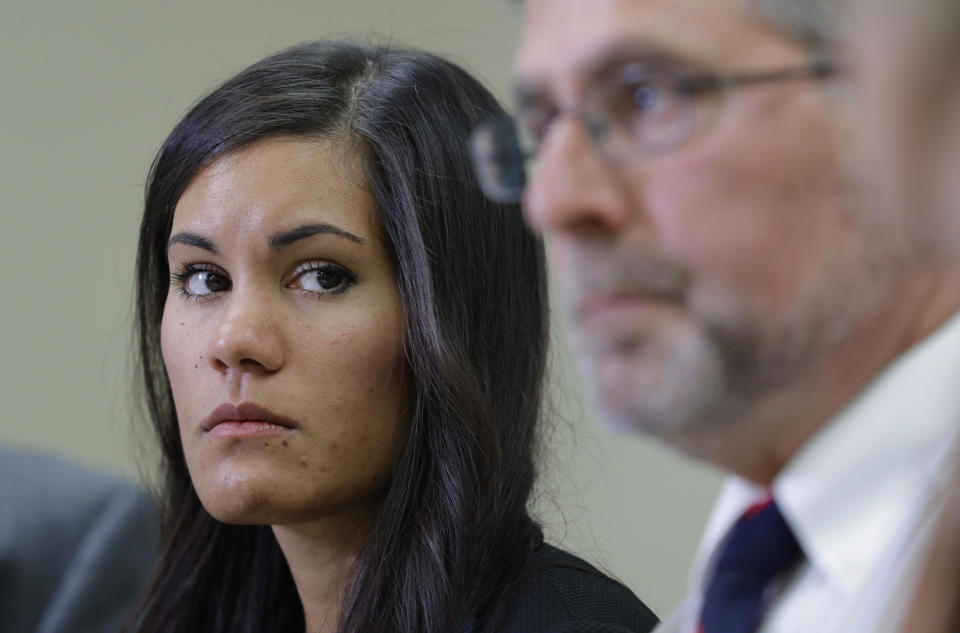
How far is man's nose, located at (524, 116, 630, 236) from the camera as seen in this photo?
3.07ft

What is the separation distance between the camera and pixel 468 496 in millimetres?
1680

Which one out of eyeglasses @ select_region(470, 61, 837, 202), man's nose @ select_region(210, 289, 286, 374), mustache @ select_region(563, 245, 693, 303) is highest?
eyeglasses @ select_region(470, 61, 837, 202)

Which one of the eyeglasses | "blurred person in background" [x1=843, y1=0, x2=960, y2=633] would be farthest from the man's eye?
"blurred person in background" [x1=843, y1=0, x2=960, y2=633]

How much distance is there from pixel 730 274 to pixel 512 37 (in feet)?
9.95

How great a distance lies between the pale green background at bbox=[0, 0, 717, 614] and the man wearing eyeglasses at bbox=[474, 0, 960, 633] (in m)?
2.34

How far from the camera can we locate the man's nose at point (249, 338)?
63.3 inches

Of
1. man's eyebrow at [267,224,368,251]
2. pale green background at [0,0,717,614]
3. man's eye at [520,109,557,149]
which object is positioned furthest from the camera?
pale green background at [0,0,717,614]

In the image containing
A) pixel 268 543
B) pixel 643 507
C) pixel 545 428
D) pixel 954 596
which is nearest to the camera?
pixel 954 596

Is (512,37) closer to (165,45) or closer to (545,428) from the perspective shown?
(165,45)

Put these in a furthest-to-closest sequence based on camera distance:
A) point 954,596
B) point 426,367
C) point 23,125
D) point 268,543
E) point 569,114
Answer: point 23,125
point 268,543
point 426,367
point 569,114
point 954,596

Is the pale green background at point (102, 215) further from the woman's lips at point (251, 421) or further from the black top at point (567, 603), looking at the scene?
the woman's lips at point (251, 421)

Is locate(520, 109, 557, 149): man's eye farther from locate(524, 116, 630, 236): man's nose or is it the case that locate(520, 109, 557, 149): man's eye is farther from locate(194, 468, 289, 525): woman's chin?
locate(194, 468, 289, 525): woman's chin

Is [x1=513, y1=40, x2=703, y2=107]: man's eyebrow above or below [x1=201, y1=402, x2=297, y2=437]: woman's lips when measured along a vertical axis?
above

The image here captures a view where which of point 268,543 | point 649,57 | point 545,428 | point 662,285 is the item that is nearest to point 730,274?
point 662,285
